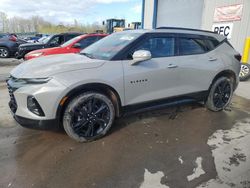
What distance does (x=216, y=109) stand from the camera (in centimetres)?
454

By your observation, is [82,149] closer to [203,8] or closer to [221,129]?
[221,129]

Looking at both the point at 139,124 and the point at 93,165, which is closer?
the point at 93,165

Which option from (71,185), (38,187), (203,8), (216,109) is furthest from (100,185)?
(203,8)

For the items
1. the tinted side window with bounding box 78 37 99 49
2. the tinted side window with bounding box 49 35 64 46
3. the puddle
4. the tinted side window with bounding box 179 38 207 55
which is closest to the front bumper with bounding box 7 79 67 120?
the puddle

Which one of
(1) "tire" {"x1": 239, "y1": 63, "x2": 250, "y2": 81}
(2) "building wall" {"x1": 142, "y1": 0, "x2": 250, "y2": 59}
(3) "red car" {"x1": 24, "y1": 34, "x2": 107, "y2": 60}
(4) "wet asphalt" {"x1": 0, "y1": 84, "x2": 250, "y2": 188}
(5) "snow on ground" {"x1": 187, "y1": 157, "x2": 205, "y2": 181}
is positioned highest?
(2) "building wall" {"x1": 142, "y1": 0, "x2": 250, "y2": 59}

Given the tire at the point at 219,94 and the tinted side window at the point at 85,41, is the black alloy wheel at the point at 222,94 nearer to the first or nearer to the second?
the tire at the point at 219,94

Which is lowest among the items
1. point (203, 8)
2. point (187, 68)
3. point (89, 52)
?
point (187, 68)

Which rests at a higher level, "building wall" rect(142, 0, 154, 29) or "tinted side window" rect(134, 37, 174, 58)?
"building wall" rect(142, 0, 154, 29)

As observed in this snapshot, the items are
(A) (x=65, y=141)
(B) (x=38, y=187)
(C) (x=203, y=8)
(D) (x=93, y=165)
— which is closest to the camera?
(B) (x=38, y=187)

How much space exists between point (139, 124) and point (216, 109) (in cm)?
181

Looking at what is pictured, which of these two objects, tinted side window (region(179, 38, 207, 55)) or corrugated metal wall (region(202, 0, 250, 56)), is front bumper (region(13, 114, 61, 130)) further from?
corrugated metal wall (region(202, 0, 250, 56))

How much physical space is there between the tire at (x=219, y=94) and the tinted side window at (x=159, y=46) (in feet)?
4.37

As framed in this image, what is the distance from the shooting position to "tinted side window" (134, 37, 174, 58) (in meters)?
3.54

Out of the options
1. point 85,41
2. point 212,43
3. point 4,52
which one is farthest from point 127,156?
point 4,52
